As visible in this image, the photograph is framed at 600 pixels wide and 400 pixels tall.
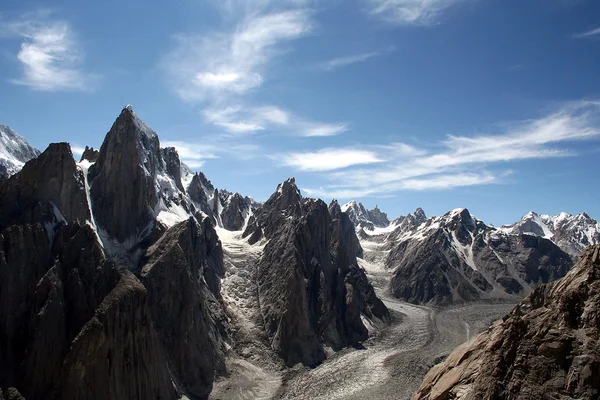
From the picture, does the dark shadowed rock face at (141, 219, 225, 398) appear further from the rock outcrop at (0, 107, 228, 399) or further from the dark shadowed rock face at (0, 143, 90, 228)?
the dark shadowed rock face at (0, 143, 90, 228)

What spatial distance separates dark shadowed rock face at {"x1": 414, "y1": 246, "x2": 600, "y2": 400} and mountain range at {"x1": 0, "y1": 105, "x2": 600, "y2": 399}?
7.74ft

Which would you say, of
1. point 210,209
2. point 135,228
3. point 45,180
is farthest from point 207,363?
point 210,209

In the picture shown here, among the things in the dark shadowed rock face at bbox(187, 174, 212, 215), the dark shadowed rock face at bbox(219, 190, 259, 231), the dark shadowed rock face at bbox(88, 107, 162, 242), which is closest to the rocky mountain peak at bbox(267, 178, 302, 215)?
the dark shadowed rock face at bbox(187, 174, 212, 215)

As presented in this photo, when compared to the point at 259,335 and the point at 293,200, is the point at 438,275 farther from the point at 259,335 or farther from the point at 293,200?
the point at 259,335

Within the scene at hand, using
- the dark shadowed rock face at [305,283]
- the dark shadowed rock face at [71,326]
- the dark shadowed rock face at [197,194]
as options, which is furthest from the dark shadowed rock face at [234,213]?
the dark shadowed rock face at [71,326]

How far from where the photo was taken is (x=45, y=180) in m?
65.4

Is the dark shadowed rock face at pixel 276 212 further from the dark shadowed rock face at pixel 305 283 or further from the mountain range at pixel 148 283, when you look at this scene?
the mountain range at pixel 148 283

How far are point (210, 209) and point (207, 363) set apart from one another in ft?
266

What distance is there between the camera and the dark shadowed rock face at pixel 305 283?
A: 91188 millimetres

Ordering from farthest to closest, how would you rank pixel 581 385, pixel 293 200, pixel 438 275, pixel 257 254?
pixel 438 275
pixel 293 200
pixel 257 254
pixel 581 385

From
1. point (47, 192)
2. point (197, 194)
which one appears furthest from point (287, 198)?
point (47, 192)

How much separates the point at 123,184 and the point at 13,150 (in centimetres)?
9693

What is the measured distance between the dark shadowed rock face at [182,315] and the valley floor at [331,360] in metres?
3.50

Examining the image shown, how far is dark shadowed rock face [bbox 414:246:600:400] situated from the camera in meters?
16.1
